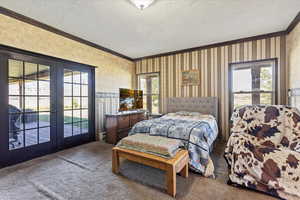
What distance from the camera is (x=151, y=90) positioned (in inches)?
210

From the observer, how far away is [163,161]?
1.79 metres

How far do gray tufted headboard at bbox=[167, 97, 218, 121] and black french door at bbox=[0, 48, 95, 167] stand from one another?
255cm

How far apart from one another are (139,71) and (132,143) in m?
3.81

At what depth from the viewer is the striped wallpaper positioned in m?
3.39

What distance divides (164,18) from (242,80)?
2757 mm

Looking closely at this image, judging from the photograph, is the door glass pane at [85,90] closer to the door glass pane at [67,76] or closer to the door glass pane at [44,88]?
the door glass pane at [67,76]

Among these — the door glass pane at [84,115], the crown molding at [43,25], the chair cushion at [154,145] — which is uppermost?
the crown molding at [43,25]

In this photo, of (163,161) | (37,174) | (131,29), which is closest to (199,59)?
(131,29)

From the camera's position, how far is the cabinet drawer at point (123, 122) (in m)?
3.90

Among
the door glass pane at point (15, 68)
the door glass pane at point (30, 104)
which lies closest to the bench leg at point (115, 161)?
the door glass pane at point (30, 104)

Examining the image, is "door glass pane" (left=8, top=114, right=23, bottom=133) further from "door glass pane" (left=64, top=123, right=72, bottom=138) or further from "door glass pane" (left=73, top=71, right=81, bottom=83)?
"door glass pane" (left=73, top=71, right=81, bottom=83)

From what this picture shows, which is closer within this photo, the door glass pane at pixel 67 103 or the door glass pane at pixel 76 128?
the door glass pane at pixel 67 103

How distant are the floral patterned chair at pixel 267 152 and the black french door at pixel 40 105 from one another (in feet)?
11.4

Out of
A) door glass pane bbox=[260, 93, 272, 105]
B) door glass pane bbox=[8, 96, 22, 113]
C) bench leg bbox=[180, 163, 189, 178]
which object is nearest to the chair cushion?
bench leg bbox=[180, 163, 189, 178]
